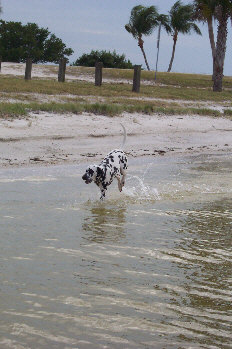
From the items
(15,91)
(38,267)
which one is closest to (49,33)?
(15,91)

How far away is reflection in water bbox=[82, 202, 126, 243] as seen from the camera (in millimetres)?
8703

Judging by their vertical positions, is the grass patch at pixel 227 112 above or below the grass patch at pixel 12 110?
above

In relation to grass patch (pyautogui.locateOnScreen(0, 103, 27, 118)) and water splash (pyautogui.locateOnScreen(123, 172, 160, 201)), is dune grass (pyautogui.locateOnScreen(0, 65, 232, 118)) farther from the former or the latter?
water splash (pyautogui.locateOnScreen(123, 172, 160, 201))

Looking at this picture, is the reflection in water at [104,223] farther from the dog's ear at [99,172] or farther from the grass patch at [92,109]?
the grass patch at [92,109]

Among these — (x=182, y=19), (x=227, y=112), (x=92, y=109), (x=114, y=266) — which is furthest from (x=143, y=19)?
(x=114, y=266)

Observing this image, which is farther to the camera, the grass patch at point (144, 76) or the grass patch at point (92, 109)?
the grass patch at point (144, 76)

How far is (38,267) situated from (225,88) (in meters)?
39.9

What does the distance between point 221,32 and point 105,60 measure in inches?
897

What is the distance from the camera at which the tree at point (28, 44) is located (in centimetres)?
6294

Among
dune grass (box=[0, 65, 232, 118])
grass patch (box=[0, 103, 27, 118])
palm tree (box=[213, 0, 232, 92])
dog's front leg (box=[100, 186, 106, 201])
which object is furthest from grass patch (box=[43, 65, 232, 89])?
dog's front leg (box=[100, 186, 106, 201])

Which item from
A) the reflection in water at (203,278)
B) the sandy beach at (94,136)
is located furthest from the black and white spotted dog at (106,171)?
the sandy beach at (94,136)

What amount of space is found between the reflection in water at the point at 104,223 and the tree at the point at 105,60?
52738mm

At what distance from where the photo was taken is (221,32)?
4125cm

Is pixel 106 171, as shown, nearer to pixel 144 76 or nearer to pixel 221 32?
pixel 221 32
